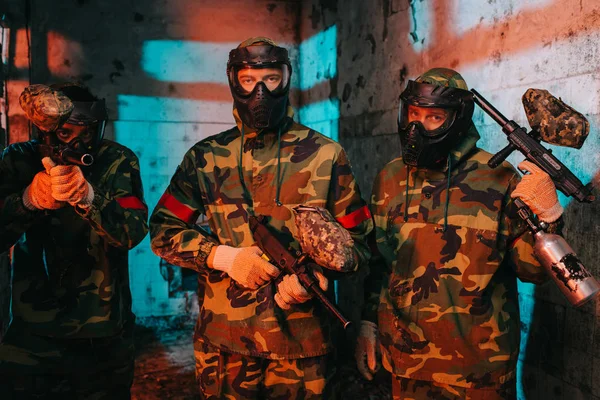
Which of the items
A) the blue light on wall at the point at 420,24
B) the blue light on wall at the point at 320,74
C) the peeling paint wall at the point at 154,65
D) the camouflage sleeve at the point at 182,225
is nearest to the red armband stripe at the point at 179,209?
the camouflage sleeve at the point at 182,225

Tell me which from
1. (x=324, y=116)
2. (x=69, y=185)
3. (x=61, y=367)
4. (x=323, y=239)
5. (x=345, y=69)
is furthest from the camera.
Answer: (x=324, y=116)

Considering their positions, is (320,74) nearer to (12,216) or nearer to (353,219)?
(353,219)

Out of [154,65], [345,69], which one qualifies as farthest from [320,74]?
[154,65]

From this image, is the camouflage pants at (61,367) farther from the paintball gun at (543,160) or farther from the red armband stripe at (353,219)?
the paintball gun at (543,160)

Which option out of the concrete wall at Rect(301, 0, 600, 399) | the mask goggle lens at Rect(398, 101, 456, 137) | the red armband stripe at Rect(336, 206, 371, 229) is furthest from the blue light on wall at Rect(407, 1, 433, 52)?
the red armband stripe at Rect(336, 206, 371, 229)

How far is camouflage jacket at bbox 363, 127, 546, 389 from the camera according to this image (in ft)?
8.62

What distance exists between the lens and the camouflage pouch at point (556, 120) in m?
2.37

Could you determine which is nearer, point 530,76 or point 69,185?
point 69,185

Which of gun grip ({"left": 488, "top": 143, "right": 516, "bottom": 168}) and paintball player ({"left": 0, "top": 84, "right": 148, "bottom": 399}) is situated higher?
gun grip ({"left": 488, "top": 143, "right": 516, "bottom": 168})

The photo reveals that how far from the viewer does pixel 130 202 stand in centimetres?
304

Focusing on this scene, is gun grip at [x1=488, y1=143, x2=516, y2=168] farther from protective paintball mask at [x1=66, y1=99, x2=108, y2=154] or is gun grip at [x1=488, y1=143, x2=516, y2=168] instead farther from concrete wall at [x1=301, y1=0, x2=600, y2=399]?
protective paintball mask at [x1=66, y1=99, x2=108, y2=154]

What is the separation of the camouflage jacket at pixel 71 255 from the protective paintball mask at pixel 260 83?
0.83m

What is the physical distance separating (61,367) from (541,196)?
97.8 inches

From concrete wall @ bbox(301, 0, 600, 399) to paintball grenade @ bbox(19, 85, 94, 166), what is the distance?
2.39 metres
